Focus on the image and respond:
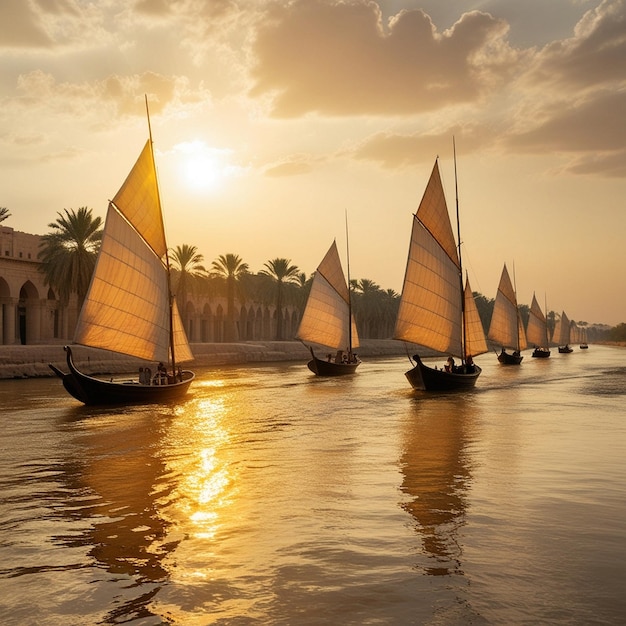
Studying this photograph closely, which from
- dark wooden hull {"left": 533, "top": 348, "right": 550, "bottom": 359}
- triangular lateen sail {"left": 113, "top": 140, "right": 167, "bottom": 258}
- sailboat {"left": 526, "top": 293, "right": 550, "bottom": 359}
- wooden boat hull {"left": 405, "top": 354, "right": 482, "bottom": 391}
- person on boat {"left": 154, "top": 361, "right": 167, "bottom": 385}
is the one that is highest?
triangular lateen sail {"left": 113, "top": 140, "right": 167, "bottom": 258}

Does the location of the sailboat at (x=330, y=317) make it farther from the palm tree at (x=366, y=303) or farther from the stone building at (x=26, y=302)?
the palm tree at (x=366, y=303)

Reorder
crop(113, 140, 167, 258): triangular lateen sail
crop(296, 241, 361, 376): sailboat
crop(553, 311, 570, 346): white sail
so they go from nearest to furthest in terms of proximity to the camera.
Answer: crop(113, 140, 167, 258): triangular lateen sail
crop(296, 241, 361, 376): sailboat
crop(553, 311, 570, 346): white sail

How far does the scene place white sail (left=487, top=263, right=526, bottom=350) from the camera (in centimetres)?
7619

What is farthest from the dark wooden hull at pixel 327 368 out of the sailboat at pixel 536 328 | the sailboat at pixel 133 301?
the sailboat at pixel 536 328

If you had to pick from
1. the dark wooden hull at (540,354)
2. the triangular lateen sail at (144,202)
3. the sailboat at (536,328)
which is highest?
the triangular lateen sail at (144,202)

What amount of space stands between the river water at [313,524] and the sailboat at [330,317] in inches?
1089

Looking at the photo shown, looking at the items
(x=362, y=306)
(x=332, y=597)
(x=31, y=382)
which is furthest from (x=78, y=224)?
(x=362, y=306)

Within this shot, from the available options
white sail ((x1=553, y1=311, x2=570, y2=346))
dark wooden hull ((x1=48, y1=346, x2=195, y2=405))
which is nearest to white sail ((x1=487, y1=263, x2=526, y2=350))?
dark wooden hull ((x1=48, y1=346, x2=195, y2=405))

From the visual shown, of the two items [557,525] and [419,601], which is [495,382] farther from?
[419,601]

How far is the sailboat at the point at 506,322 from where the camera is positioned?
7478 centimetres

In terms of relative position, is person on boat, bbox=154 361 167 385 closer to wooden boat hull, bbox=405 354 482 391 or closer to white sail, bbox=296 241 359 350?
wooden boat hull, bbox=405 354 482 391

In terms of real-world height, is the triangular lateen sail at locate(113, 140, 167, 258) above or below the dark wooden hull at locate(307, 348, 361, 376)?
above

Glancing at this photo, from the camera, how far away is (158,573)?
25.8ft

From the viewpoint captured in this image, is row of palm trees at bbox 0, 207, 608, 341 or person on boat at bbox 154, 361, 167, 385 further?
row of palm trees at bbox 0, 207, 608, 341
